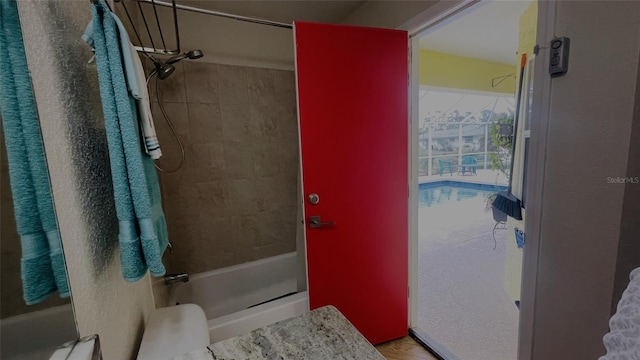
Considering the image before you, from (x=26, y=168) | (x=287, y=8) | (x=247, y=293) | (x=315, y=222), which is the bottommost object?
(x=247, y=293)

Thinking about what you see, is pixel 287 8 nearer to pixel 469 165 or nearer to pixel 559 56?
pixel 559 56

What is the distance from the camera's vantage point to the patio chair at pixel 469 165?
→ 761cm

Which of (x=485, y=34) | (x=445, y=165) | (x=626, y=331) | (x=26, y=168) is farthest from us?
(x=445, y=165)

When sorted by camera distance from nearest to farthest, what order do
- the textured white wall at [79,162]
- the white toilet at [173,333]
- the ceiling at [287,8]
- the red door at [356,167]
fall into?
the textured white wall at [79,162] < the white toilet at [173,333] < the red door at [356,167] < the ceiling at [287,8]

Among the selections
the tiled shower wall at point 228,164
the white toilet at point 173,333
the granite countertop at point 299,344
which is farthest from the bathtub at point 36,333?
the tiled shower wall at point 228,164

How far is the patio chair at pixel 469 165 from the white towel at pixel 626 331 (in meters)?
8.25

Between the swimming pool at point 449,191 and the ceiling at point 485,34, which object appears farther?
the swimming pool at point 449,191

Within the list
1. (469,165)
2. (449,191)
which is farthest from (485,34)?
(469,165)

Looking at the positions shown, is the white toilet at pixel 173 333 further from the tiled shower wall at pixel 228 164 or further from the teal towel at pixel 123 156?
the tiled shower wall at pixel 228 164

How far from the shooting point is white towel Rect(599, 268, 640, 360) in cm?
32

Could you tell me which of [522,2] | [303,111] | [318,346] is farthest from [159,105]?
[522,2]

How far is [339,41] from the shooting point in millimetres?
1417

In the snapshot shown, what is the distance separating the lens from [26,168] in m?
0.46

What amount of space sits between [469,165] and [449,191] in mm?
1283
